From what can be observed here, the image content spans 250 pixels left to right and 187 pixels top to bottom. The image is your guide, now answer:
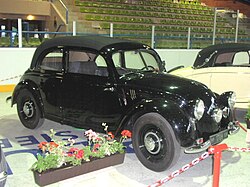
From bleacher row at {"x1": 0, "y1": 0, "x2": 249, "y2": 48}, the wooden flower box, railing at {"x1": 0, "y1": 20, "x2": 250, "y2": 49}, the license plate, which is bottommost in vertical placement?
the wooden flower box

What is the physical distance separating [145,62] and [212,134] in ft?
5.05

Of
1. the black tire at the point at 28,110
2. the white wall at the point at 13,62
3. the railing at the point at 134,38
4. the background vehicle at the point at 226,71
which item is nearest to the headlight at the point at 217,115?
the background vehicle at the point at 226,71

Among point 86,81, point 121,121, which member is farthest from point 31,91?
point 121,121

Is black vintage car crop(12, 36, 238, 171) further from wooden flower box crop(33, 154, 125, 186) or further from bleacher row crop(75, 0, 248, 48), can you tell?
bleacher row crop(75, 0, 248, 48)

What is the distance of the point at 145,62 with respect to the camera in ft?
16.0

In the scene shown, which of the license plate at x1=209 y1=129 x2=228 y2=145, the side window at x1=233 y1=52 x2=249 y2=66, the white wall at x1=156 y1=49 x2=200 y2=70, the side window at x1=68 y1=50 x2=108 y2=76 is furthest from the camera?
the white wall at x1=156 y1=49 x2=200 y2=70

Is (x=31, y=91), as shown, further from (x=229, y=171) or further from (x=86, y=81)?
(x=229, y=171)

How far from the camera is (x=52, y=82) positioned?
4824 mm

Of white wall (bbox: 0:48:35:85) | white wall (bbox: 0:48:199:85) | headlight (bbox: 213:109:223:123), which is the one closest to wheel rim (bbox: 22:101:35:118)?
headlight (bbox: 213:109:223:123)

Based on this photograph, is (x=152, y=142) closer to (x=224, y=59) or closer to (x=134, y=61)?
(x=134, y=61)

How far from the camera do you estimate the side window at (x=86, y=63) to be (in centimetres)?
450

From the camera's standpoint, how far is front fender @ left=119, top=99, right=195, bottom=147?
3594 millimetres

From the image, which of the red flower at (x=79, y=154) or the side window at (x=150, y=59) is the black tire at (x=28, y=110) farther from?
the red flower at (x=79, y=154)

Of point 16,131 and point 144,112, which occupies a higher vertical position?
point 144,112
